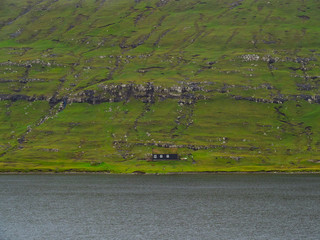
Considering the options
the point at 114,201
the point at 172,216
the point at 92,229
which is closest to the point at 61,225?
the point at 92,229

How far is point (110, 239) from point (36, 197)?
68.1m

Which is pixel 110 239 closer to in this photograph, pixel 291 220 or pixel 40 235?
pixel 40 235

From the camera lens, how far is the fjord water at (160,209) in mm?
90000

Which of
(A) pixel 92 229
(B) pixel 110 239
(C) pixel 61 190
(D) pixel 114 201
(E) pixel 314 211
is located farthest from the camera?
(C) pixel 61 190

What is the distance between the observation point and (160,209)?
120m

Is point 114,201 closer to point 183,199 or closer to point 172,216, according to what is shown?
point 183,199

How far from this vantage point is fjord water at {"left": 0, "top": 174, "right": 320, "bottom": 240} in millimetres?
90000

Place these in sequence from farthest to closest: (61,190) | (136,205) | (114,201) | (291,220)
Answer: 1. (61,190)
2. (114,201)
3. (136,205)
4. (291,220)

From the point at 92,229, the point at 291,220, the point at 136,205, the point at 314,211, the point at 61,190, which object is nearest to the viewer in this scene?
the point at 92,229

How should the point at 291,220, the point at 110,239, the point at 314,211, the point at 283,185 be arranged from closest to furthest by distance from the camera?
1. the point at 110,239
2. the point at 291,220
3. the point at 314,211
4. the point at 283,185

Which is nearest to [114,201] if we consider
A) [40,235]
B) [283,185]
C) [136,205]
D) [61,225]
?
[136,205]

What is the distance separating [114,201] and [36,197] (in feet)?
88.4

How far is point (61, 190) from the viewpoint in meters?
163

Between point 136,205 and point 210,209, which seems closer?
point 210,209
